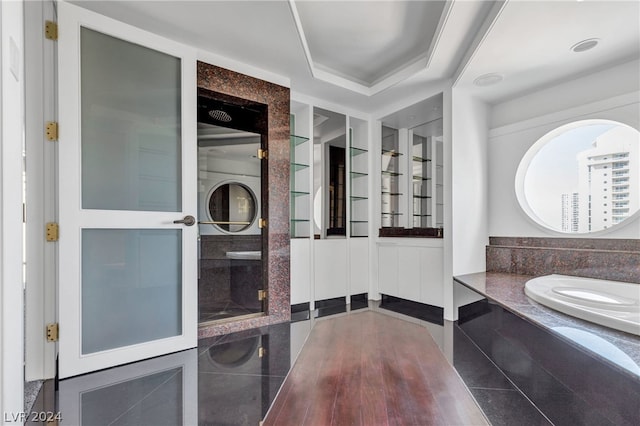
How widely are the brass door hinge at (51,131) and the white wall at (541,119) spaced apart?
155 inches

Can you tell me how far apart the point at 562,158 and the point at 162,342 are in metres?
3.97

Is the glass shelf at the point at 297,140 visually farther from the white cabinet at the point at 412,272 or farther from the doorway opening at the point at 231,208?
the white cabinet at the point at 412,272

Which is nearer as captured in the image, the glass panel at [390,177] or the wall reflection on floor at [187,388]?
the wall reflection on floor at [187,388]

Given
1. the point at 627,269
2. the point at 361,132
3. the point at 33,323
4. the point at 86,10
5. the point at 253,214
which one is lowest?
the point at 33,323

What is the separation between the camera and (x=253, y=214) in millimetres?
3236

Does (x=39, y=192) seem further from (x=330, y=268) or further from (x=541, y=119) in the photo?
(x=541, y=119)

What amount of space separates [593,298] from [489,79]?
80.3 inches

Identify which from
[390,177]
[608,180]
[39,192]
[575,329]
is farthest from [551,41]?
[39,192]

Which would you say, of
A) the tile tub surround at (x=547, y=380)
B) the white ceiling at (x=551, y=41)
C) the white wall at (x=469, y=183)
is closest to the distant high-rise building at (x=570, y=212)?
the white wall at (x=469, y=183)

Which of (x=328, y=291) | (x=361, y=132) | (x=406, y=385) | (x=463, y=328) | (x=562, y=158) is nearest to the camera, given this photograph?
(x=406, y=385)

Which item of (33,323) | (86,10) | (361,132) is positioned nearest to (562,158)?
(361,132)

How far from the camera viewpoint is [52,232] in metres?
2.00

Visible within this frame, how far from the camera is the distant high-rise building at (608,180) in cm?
265

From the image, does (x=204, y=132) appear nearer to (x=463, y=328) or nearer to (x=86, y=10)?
(x=86, y=10)
